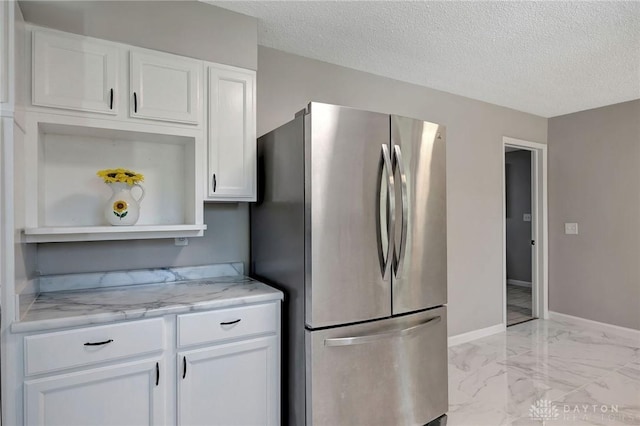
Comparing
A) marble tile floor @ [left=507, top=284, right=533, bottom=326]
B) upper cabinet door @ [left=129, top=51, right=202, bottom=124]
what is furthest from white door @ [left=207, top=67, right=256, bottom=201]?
marble tile floor @ [left=507, top=284, right=533, bottom=326]

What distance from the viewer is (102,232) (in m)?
1.79

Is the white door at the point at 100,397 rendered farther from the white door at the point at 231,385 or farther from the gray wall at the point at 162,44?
the gray wall at the point at 162,44

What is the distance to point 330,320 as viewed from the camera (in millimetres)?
1811

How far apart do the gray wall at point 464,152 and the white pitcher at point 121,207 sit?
1.30m

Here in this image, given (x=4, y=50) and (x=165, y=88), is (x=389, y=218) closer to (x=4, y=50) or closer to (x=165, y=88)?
(x=165, y=88)

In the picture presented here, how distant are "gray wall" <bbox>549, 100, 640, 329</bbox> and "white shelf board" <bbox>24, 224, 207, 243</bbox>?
13.5 feet

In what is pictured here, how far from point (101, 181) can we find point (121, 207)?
0.27m

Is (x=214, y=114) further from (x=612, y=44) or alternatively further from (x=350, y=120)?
(x=612, y=44)

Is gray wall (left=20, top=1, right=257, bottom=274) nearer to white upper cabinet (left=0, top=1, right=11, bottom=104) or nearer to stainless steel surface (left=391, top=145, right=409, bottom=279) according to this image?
white upper cabinet (left=0, top=1, right=11, bottom=104)

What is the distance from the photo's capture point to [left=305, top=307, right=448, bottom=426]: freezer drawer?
1782mm

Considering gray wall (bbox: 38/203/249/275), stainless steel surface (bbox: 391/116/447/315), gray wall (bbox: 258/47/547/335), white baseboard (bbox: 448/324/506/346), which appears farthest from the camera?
white baseboard (bbox: 448/324/506/346)

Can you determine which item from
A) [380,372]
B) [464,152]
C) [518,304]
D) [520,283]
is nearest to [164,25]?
[380,372]

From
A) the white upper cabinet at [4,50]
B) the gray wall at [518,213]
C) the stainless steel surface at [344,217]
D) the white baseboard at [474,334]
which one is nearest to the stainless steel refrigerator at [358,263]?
the stainless steel surface at [344,217]

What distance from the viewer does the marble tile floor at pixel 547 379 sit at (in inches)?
90.8
